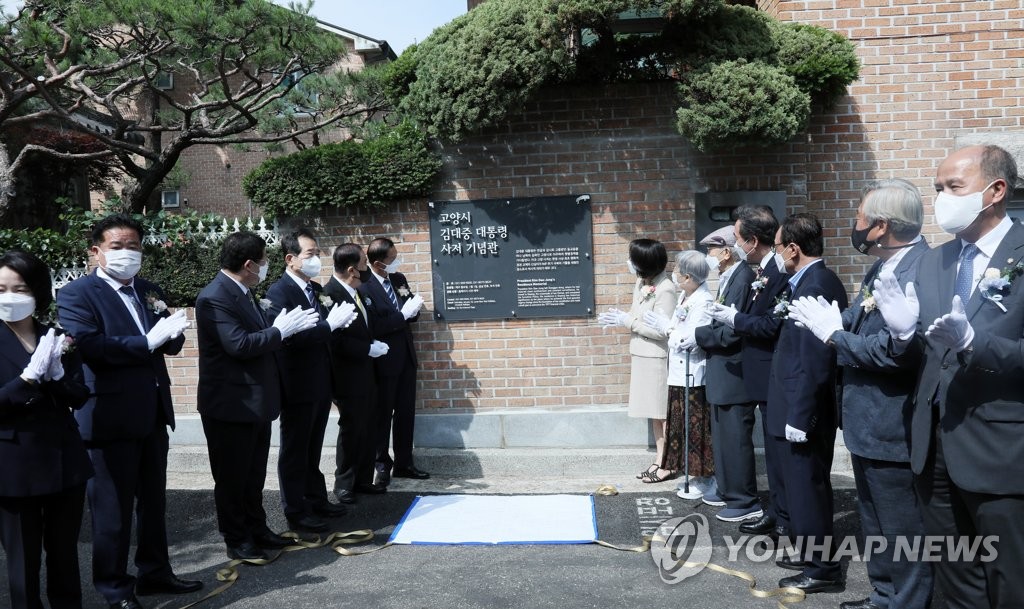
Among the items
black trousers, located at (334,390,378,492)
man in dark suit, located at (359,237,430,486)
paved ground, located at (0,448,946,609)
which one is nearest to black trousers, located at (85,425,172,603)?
paved ground, located at (0,448,946,609)

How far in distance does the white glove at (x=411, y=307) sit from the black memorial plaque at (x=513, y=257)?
44 cm

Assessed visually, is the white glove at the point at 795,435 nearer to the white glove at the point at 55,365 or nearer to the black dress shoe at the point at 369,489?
the black dress shoe at the point at 369,489

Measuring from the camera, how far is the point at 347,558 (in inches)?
198

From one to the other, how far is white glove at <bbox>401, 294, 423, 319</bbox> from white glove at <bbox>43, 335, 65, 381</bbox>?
3.19 m

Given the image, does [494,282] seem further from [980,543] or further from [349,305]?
[980,543]

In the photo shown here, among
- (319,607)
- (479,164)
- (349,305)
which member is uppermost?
(479,164)

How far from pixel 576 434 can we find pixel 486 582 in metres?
2.66

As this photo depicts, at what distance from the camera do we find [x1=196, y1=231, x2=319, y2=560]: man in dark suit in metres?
4.74

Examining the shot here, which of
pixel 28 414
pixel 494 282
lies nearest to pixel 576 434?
pixel 494 282

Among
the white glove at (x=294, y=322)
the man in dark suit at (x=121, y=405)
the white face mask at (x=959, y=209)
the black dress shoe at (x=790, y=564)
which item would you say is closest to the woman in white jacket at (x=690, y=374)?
the black dress shoe at (x=790, y=564)

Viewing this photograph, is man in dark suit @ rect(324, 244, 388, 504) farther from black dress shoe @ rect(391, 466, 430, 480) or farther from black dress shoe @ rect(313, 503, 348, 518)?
black dress shoe @ rect(391, 466, 430, 480)

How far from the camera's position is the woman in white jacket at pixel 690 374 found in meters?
6.05

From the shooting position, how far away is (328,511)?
5867mm

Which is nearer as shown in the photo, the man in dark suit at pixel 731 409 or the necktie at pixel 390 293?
the man in dark suit at pixel 731 409
